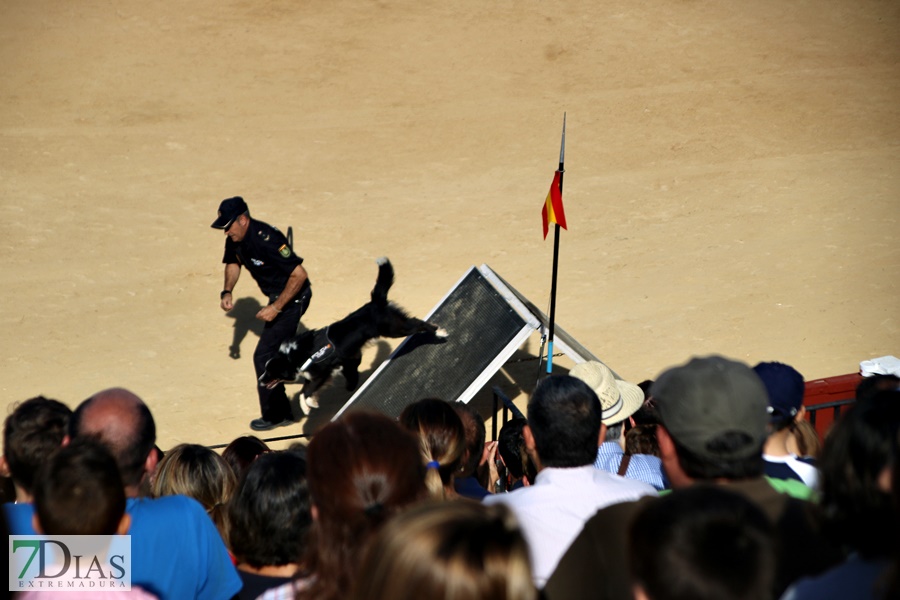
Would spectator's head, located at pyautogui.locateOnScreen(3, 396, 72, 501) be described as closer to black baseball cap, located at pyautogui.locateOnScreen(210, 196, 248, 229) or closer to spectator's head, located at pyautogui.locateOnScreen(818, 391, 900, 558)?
spectator's head, located at pyautogui.locateOnScreen(818, 391, 900, 558)

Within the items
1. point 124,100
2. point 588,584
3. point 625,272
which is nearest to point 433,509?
point 588,584

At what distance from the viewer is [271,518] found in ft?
9.89

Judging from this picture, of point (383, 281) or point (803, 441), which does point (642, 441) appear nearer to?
point (803, 441)

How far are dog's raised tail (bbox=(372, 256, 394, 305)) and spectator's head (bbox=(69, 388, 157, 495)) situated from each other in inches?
142

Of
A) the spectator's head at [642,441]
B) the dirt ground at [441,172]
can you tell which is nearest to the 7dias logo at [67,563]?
the spectator's head at [642,441]

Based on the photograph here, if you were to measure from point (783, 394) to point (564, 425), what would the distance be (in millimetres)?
1103

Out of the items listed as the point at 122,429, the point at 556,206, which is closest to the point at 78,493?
the point at 122,429

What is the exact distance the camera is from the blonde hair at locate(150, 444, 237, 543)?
3.84 meters

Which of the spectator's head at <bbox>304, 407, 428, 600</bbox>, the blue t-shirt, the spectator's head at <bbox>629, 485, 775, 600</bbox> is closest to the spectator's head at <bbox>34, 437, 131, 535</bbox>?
the blue t-shirt

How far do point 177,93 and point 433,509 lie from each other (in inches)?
510

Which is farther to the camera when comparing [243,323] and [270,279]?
[243,323]

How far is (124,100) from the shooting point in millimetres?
13516

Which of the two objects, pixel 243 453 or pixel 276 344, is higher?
pixel 276 344

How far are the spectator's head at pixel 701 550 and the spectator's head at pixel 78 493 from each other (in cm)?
147
